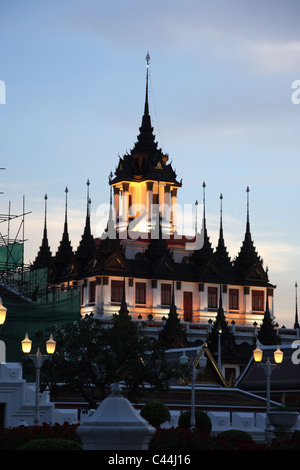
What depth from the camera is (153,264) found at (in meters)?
107

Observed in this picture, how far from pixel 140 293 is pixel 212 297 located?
842cm

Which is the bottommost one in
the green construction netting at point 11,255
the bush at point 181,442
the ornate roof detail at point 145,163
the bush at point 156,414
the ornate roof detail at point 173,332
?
the bush at point 156,414

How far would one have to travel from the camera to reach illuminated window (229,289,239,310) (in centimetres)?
11125

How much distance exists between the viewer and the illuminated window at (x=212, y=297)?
109562 mm

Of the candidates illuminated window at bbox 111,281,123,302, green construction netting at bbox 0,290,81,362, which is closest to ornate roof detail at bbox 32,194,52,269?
illuminated window at bbox 111,281,123,302

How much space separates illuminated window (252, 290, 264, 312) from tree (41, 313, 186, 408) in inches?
2639

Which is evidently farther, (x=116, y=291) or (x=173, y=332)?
(x=116, y=291)

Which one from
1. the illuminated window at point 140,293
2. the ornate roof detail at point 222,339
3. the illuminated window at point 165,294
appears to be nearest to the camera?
the ornate roof detail at point 222,339

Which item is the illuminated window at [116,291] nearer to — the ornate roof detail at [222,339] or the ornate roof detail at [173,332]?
the ornate roof detail at [173,332]

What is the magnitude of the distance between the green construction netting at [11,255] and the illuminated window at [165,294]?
32377mm

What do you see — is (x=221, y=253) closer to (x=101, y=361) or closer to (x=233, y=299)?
(x=233, y=299)

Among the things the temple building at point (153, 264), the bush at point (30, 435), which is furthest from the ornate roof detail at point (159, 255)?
the bush at point (30, 435)

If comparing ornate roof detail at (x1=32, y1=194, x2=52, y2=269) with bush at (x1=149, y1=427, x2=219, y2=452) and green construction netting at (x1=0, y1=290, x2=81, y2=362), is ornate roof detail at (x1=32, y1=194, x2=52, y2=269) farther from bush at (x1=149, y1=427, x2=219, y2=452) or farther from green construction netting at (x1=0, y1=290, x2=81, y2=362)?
bush at (x1=149, y1=427, x2=219, y2=452)

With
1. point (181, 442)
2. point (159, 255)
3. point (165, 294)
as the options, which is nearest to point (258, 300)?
point (165, 294)
